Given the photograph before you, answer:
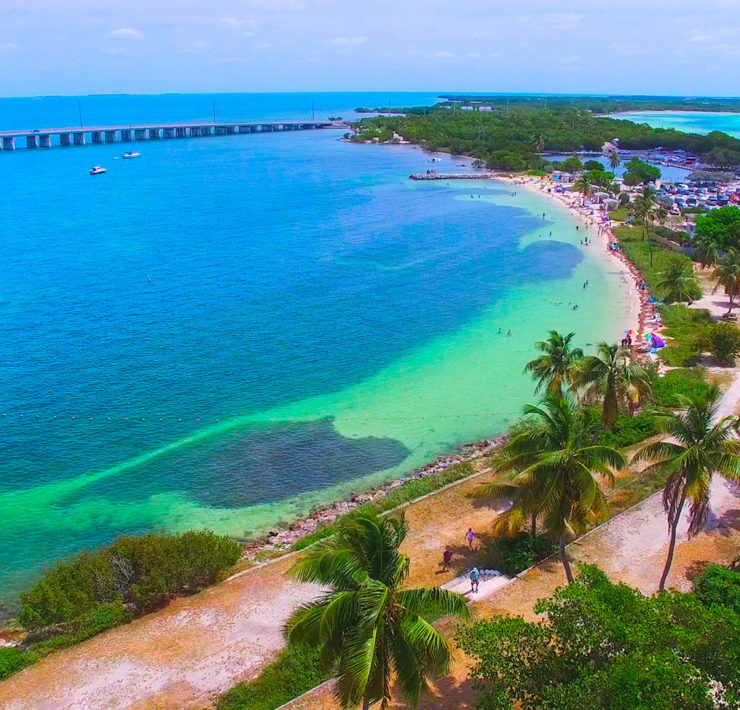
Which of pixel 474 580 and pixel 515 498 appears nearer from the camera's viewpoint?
pixel 515 498

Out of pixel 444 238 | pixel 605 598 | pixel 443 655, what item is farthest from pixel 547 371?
pixel 444 238

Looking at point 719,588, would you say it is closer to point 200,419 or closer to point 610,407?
point 610,407

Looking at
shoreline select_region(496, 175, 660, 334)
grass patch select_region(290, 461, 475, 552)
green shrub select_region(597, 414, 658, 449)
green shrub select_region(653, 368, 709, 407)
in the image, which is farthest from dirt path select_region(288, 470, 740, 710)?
shoreline select_region(496, 175, 660, 334)

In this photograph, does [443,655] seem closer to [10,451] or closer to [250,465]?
[250,465]

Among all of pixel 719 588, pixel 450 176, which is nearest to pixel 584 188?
pixel 450 176

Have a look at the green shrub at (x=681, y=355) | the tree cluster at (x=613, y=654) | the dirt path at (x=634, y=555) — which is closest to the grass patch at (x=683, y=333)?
the green shrub at (x=681, y=355)

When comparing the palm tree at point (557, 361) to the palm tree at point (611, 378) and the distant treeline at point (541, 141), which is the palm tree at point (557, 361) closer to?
the palm tree at point (611, 378)

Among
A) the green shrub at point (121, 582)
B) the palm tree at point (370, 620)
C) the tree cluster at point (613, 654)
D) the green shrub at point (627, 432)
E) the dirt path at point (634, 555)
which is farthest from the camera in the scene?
the green shrub at point (627, 432)
